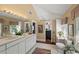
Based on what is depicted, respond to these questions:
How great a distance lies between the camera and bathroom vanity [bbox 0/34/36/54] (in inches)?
103

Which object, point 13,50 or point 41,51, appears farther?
point 41,51

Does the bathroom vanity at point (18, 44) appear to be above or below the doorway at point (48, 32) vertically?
below

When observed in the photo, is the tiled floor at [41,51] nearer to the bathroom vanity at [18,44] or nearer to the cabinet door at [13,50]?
the bathroom vanity at [18,44]

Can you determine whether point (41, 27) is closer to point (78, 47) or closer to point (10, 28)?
point (10, 28)

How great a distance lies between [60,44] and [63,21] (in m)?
0.54

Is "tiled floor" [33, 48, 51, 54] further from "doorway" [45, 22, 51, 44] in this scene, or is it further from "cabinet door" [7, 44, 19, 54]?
"cabinet door" [7, 44, 19, 54]

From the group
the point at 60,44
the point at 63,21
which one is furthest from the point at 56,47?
the point at 63,21

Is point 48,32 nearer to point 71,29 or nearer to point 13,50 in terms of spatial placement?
point 71,29

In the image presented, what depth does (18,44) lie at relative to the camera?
117 inches

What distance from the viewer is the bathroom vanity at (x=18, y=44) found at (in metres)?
2.62

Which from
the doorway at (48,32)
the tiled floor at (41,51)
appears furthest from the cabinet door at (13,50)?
the doorway at (48,32)

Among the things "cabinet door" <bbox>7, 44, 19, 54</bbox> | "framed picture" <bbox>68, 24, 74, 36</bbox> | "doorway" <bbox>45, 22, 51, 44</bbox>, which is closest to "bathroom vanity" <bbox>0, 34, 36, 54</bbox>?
"cabinet door" <bbox>7, 44, 19, 54</bbox>

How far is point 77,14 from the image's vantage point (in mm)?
2900

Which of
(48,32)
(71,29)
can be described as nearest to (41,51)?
(48,32)
